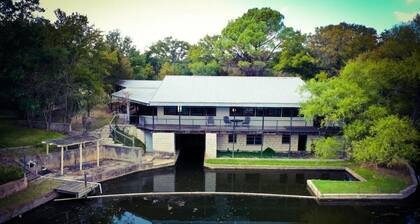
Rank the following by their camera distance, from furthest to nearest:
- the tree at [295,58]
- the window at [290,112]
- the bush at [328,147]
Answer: the tree at [295,58] → the window at [290,112] → the bush at [328,147]

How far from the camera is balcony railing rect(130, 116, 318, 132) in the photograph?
31.8 meters

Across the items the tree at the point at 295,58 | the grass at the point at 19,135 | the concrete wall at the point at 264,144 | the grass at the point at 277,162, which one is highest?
the tree at the point at 295,58

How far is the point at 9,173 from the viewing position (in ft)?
70.8

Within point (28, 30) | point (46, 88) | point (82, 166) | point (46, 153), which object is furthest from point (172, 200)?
point (28, 30)

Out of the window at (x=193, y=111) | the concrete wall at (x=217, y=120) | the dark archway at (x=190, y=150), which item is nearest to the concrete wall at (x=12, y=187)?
the dark archway at (x=190, y=150)

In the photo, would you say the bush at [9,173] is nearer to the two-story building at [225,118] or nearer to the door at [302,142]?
the two-story building at [225,118]

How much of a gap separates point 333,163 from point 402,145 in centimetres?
686

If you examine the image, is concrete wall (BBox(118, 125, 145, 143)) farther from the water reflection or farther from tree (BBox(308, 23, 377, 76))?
tree (BBox(308, 23, 377, 76))

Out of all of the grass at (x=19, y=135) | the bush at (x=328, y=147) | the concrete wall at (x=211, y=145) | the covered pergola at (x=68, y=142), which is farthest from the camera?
the concrete wall at (x=211, y=145)

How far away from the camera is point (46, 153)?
86.4ft

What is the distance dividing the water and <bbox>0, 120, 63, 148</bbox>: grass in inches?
336

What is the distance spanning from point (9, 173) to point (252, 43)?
121ft

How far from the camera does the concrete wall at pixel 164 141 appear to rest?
103ft

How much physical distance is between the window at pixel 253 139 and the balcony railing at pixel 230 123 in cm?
128
